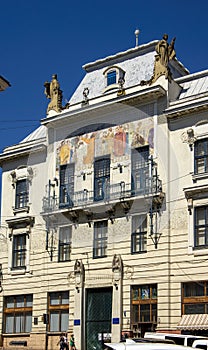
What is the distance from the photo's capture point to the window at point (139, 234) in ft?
141

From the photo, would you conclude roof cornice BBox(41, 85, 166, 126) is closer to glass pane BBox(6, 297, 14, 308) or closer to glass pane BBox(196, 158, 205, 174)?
glass pane BBox(196, 158, 205, 174)

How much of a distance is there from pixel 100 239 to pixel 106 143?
21.5ft

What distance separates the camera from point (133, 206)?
43.6 metres

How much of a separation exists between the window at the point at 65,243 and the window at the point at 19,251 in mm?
3715

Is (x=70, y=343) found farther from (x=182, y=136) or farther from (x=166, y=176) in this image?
(x=182, y=136)

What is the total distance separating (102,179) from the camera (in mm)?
45969

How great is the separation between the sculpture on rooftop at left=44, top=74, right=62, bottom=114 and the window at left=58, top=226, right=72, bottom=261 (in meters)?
9.11

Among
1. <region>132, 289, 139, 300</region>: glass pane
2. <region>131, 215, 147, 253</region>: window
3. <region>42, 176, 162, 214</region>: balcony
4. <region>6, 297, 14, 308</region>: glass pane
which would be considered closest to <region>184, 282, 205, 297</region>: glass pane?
<region>132, 289, 139, 300</region>: glass pane

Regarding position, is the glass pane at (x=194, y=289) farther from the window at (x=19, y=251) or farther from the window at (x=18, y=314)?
the window at (x=19, y=251)

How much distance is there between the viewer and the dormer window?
159ft

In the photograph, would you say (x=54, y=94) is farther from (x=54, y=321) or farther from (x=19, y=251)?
(x=54, y=321)

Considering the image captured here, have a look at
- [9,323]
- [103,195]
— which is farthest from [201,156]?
[9,323]

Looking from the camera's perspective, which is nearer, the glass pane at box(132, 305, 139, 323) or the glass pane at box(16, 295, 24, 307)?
the glass pane at box(132, 305, 139, 323)

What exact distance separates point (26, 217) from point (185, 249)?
45.3 feet
